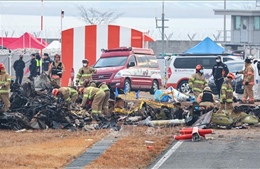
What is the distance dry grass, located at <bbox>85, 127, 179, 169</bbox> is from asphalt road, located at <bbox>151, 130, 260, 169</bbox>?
1.31ft

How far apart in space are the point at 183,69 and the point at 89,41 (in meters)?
4.31

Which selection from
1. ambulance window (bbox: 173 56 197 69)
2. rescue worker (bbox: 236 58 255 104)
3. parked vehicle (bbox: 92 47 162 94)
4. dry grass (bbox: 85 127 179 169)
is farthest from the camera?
ambulance window (bbox: 173 56 197 69)

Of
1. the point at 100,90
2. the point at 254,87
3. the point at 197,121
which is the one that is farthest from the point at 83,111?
the point at 254,87

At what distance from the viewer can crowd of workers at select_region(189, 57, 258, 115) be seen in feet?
77.9

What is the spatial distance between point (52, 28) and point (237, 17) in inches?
678

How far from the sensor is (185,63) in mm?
36594

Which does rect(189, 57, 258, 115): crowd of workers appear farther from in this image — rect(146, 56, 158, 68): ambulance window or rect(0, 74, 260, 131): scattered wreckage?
rect(146, 56, 158, 68): ambulance window

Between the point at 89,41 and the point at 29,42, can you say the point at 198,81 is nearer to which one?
the point at 89,41

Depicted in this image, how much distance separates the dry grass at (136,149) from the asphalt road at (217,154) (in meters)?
0.40

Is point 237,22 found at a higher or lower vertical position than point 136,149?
higher

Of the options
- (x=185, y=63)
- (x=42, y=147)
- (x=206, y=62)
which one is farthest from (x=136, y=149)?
(x=206, y=62)

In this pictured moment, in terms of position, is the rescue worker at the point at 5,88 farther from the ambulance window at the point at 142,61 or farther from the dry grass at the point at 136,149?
the ambulance window at the point at 142,61

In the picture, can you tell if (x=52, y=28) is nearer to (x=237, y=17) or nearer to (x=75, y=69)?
(x=237, y=17)

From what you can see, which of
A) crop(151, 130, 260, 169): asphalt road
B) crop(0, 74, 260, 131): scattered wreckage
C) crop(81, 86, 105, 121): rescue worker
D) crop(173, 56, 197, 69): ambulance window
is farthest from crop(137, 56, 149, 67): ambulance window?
crop(151, 130, 260, 169): asphalt road
